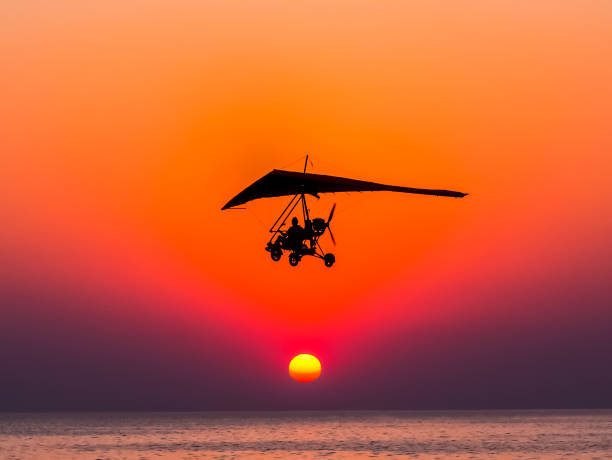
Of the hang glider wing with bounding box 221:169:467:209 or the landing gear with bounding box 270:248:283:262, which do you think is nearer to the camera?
the hang glider wing with bounding box 221:169:467:209

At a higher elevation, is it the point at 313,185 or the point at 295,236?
the point at 313,185

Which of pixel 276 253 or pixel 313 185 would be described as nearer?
pixel 276 253

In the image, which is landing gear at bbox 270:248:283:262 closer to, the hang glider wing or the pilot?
the pilot

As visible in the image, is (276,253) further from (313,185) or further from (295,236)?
(313,185)

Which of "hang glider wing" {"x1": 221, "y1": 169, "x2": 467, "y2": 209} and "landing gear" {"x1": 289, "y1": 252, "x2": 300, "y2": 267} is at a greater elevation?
"hang glider wing" {"x1": 221, "y1": 169, "x2": 467, "y2": 209}
